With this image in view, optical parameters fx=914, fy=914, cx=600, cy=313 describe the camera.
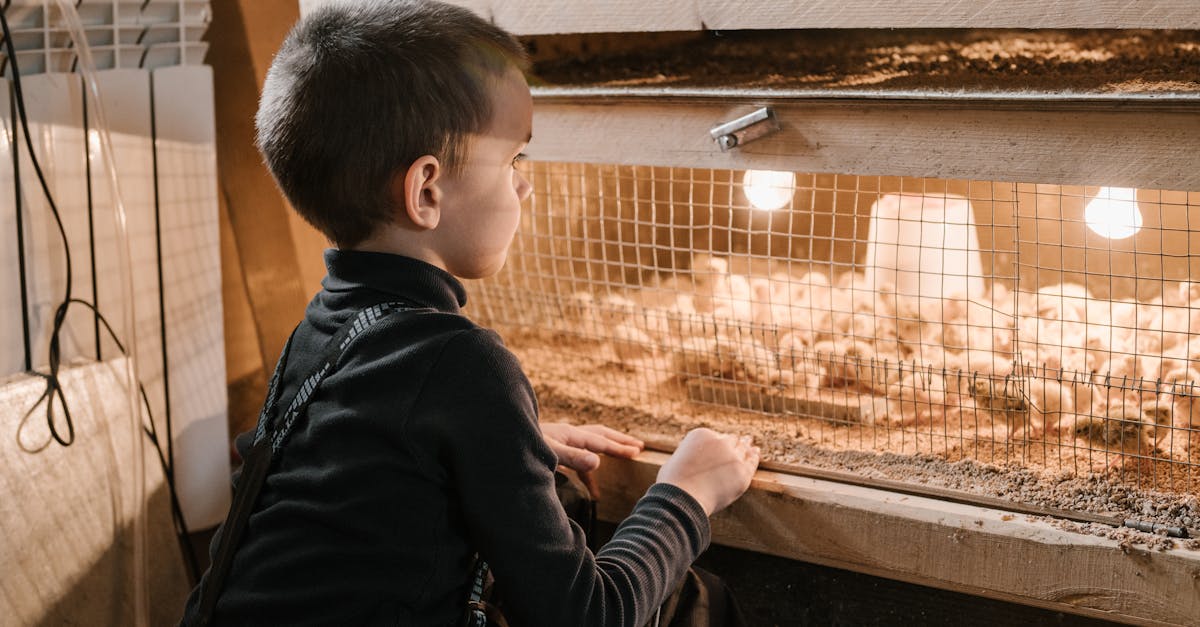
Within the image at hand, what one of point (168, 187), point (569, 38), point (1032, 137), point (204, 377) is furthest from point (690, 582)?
point (168, 187)

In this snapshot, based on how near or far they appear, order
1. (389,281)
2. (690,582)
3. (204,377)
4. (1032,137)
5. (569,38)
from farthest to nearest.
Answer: (204,377) < (569,38) < (690,582) < (1032,137) < (389,281)

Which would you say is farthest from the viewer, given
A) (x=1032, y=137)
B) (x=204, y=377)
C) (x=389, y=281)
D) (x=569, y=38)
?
(x=204, y=377)

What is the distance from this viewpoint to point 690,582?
1063mm

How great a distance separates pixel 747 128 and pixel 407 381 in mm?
519

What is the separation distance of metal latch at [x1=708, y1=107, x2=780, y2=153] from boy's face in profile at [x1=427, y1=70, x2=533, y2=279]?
29 cm

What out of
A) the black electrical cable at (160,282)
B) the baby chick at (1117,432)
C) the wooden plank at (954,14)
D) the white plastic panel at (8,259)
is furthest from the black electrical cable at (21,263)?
the baby chick at (1117,432)

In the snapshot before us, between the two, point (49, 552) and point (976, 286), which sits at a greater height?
point (976, 286)

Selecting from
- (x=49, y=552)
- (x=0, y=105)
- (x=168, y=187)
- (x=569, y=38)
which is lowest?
(x=49, y=552)

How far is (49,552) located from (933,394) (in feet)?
3.97

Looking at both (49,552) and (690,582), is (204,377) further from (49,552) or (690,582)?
(690,582)

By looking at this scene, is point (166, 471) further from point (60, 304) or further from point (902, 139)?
point (902, 139)

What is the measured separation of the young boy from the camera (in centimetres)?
75

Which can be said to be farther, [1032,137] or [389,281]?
[1032,137]

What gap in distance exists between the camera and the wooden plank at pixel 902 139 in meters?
0.89
